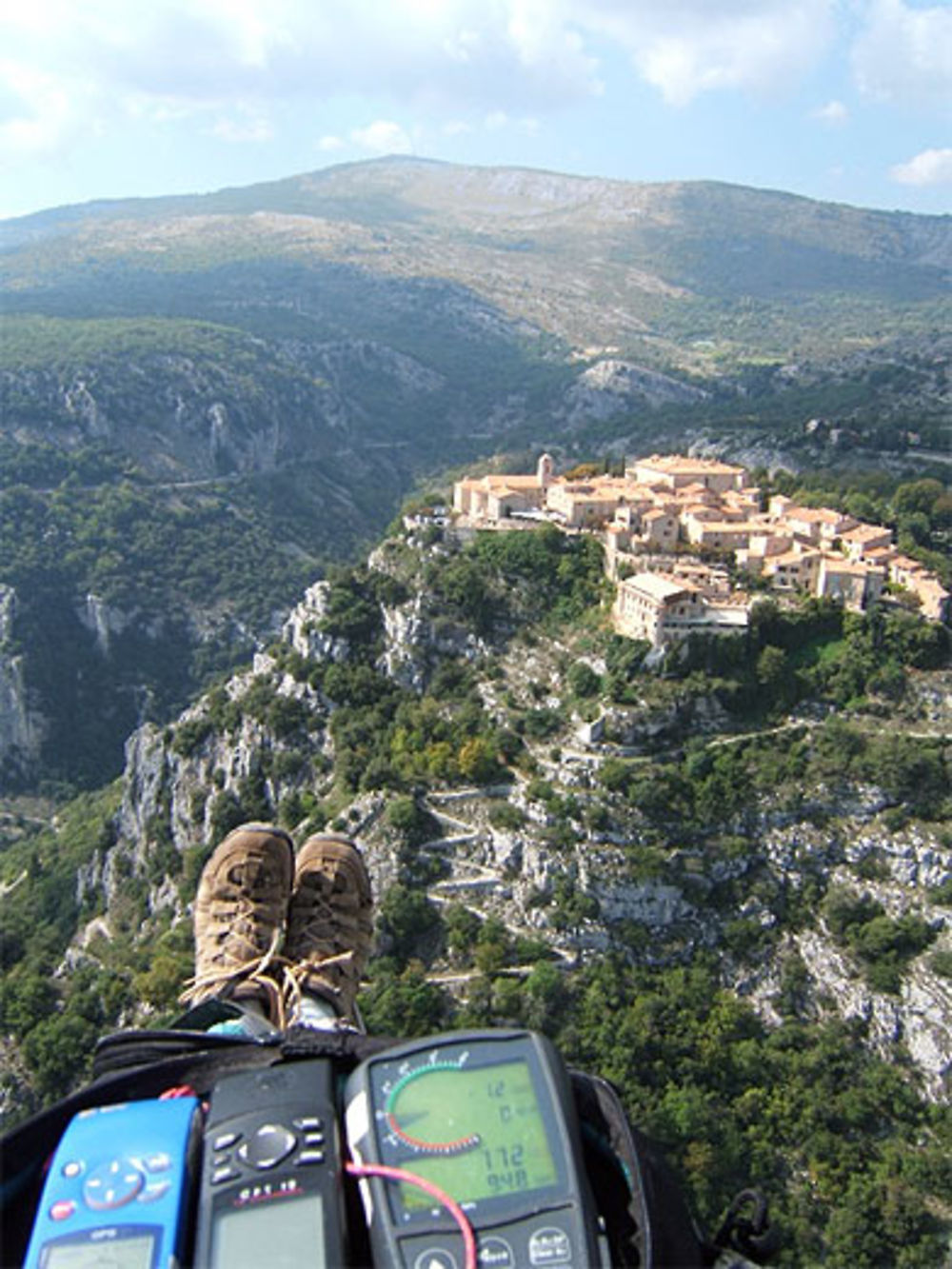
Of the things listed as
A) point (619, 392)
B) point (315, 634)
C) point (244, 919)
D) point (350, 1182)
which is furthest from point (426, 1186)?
point (619, 392)

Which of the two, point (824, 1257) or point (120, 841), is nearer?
point (824, 1257)

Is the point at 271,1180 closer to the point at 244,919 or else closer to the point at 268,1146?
the point at 268,1146

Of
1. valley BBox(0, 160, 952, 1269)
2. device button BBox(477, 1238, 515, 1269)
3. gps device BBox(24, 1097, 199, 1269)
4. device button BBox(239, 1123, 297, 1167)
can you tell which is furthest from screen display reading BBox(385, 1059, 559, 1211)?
valley BBox(0, 160, 952, 1269)

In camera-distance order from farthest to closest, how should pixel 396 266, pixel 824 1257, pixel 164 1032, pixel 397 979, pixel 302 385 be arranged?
pixel 396 266, pixel 302 385, pixel 397 979, pixel 824 1257, pixel 164 1032

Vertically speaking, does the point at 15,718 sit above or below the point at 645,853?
below

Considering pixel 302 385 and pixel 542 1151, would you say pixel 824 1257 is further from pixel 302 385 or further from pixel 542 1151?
pixel 302 385

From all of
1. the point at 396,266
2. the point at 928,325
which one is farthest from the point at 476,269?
the point at 928,325

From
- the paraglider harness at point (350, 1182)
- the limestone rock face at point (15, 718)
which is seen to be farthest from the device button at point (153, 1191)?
the limestone rock face at point (15, 718)

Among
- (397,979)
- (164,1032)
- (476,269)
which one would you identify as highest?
(476,269)
